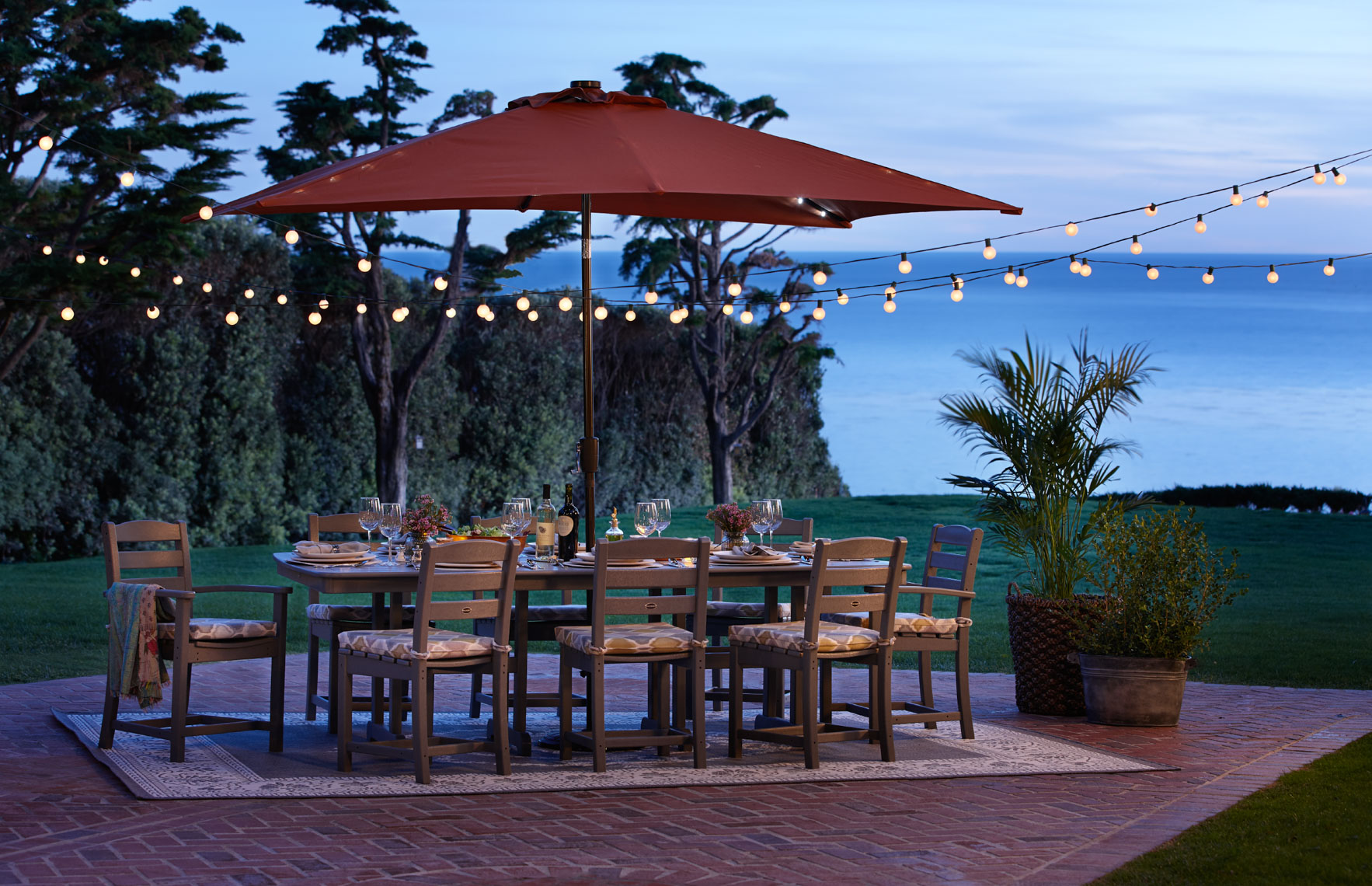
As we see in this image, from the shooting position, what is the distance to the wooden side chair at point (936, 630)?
20.1ft

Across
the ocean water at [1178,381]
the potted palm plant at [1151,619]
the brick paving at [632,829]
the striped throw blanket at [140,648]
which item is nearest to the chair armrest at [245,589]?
the striped throw blanket at [140,648]

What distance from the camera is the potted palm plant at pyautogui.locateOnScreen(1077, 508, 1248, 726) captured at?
6.60 metres

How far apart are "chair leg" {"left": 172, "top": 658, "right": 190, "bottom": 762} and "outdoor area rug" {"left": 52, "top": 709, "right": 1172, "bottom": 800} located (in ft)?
0.24

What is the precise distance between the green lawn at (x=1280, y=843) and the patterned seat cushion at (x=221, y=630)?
3.44 meters

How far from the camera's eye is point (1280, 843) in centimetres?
443

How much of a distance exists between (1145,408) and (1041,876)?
110 feet

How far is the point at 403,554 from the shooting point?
584cm

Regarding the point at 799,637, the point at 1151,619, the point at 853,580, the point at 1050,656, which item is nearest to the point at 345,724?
the point at 799,637

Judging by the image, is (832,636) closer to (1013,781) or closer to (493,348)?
(1013,781)

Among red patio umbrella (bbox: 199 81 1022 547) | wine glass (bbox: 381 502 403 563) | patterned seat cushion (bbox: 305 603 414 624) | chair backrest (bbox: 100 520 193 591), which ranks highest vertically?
red patio umbrella (bbox: 199 81 1022 547)

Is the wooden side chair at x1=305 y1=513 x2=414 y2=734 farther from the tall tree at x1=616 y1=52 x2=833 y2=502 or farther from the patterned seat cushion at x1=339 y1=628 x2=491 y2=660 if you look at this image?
the tall tree at x1=616 y1=52 x2=833 y2=502

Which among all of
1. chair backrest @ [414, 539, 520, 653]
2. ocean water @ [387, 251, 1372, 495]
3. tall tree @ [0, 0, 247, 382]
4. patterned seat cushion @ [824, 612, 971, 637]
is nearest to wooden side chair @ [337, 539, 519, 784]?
chair backrest @ [414, 539, 520, 653]

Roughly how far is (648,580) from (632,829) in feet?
3.55

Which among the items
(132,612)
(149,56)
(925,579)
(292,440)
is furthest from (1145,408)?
(132,612)
